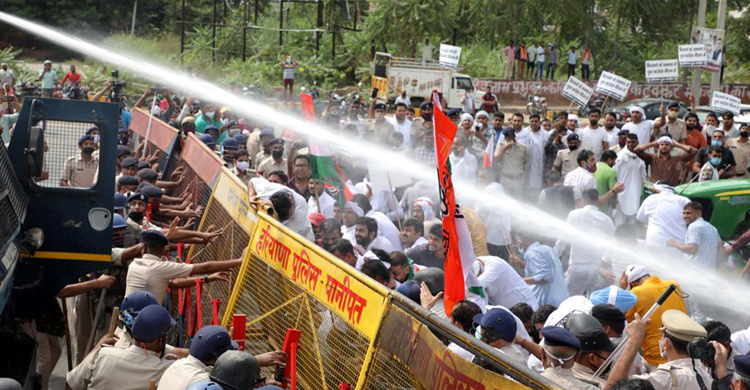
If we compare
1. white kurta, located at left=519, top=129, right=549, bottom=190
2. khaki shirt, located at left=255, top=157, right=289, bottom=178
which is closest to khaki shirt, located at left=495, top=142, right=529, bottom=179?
white kurta, located at left=519, top=129, right=549, bottom=190

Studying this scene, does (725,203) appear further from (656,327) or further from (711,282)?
(656,327)

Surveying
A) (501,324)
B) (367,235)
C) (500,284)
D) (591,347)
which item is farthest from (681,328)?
(367,235)

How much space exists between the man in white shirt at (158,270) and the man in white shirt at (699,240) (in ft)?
18.3

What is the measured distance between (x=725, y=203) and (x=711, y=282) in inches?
115

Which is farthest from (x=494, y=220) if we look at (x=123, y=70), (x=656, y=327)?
(x=123, y=70)

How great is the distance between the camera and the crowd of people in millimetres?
5652

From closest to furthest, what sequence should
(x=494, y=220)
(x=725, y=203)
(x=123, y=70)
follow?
(x=494, y=220) → (x=725, y=203) → (x=123, y=70)

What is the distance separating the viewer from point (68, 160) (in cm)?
958

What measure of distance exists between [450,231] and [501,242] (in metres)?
5.02

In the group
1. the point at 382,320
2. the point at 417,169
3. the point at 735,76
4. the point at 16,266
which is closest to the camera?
the point at 382,320

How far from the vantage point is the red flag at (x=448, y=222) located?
6156 millimetres

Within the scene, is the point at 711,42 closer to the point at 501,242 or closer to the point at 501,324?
the point at 501,242

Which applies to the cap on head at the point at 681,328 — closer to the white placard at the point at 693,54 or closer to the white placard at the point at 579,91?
the white placard at the point at 579,91

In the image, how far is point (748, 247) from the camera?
39.6ft
